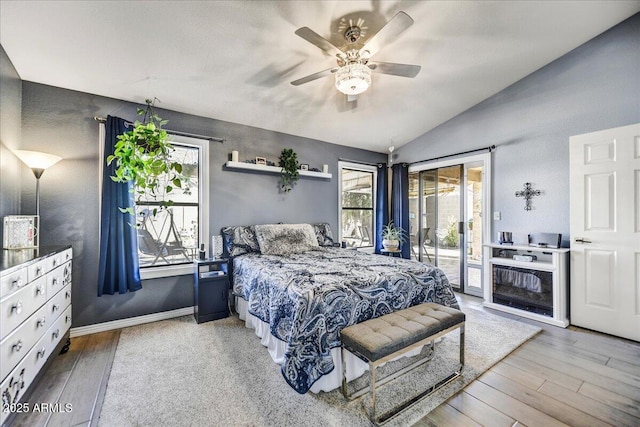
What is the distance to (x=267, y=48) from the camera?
259cm

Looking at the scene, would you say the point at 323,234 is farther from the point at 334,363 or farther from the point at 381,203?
the point at 334,363

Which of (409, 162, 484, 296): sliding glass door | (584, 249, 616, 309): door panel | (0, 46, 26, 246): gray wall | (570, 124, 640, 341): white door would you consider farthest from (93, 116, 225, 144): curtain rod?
(584, 249, 616, 309): door panel

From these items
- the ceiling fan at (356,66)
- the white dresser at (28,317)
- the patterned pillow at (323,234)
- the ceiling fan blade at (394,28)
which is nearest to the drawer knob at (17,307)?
the white dresser at (28,317)

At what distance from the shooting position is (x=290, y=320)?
1942 mm

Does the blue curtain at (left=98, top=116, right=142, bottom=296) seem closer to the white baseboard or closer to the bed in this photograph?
the white baseboard

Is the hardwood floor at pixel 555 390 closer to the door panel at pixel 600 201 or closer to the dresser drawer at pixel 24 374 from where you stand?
the door panel at pixel 600 201

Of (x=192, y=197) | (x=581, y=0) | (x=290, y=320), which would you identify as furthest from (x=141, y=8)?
(x=581, y=0)

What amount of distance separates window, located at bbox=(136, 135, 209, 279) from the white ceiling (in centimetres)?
58

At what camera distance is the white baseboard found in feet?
9.29

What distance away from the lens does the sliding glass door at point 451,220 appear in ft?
14.2

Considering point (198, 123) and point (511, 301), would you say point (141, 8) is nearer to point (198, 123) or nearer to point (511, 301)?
point (198, 123)

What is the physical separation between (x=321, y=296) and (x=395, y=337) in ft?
1.78

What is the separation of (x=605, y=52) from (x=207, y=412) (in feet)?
17.0

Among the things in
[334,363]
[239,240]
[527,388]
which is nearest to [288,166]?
[239,240]
